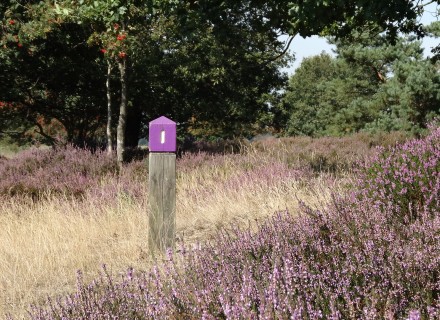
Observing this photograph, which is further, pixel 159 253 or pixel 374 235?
pixel 159 253

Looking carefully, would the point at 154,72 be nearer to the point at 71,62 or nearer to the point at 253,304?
the point at 71,62

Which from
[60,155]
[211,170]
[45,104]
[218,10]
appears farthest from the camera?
[45,104]

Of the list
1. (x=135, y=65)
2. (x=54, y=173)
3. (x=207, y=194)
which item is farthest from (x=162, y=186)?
(x=135, y=65)

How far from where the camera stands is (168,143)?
5.03 m

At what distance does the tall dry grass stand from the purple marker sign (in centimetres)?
99

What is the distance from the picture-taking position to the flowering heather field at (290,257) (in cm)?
241

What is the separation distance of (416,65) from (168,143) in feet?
63.9

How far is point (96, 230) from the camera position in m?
5.93

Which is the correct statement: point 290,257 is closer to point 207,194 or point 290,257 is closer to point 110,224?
point 110,224

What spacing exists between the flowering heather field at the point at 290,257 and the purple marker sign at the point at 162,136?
105cm

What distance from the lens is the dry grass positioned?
4629 mm

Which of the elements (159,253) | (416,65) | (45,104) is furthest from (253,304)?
(416,65)

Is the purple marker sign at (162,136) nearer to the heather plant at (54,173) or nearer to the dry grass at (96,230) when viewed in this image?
the dry grass at (96,230)

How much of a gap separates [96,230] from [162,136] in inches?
66.5
